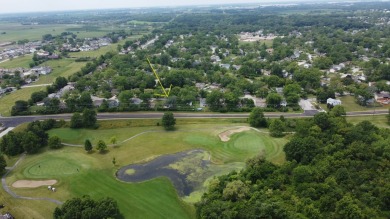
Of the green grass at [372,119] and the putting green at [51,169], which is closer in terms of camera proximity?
the putting green at [51,169]

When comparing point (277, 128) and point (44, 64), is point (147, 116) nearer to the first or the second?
point (277, 128)

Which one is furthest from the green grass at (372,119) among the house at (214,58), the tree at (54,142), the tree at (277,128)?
the house at (214,58)

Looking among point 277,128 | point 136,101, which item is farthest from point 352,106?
point 136,101

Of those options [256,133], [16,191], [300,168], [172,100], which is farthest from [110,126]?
[300,168]

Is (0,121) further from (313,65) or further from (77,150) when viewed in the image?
(313,65)

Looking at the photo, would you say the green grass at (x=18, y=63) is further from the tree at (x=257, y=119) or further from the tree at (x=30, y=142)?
the tree at (x=257, y=119)

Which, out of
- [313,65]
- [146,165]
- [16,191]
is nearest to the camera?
[16,191]
